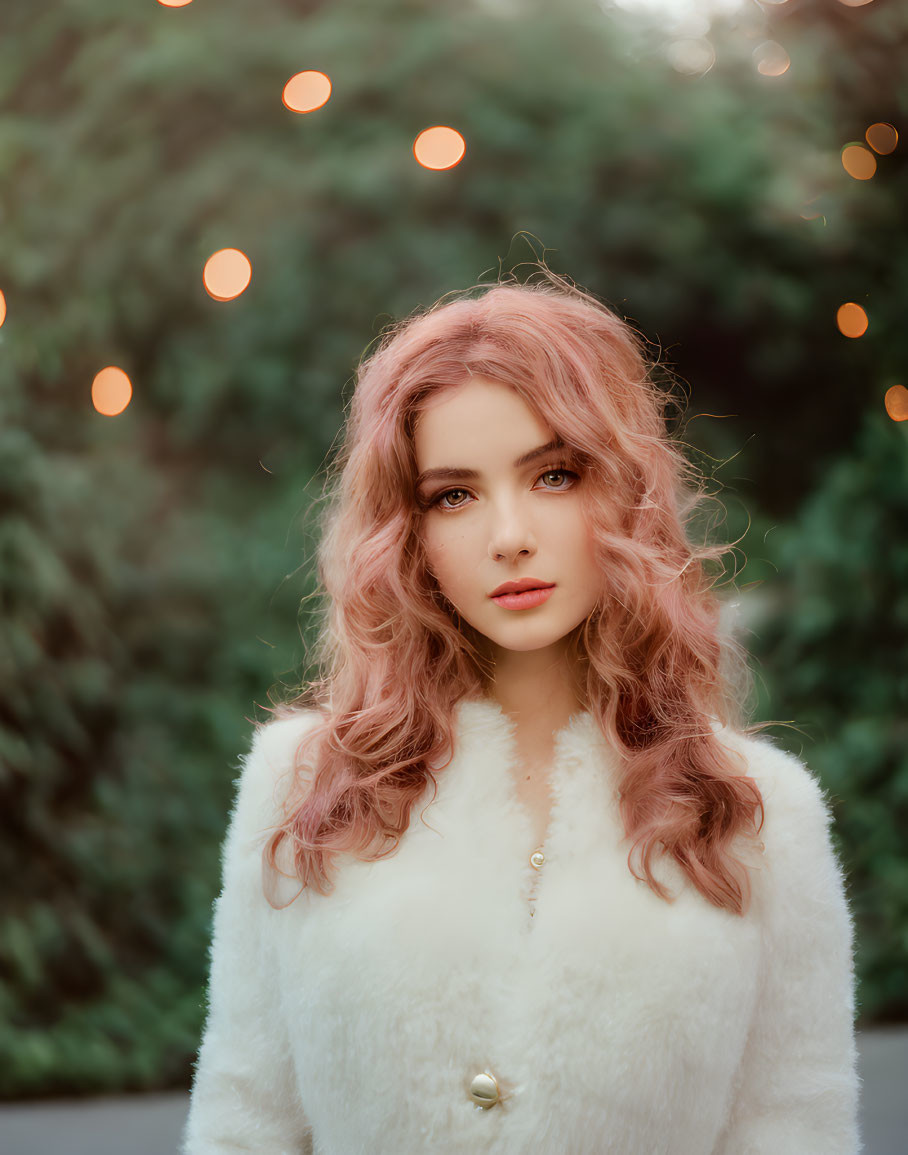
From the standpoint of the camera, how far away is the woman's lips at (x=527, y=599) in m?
1.06

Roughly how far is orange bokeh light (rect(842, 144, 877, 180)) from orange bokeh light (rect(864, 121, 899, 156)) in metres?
0.02

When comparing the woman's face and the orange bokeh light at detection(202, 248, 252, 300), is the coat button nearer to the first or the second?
the woman's face

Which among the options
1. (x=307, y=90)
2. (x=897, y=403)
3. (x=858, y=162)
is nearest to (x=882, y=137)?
(x=858, y=162)

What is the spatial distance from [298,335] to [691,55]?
1087mm

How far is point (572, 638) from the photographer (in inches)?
47.1

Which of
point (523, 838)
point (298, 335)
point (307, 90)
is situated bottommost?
point (523, 838)

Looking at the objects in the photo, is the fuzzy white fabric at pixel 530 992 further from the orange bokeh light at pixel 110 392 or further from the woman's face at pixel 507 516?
the orange bokeh light at pixel 110 392

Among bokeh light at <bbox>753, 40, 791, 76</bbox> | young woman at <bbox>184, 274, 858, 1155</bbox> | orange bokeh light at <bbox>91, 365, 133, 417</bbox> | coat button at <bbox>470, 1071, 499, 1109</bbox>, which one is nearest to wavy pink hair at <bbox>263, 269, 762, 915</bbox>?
young woman at <bbox>184, 274, 858, 1155</bbox>

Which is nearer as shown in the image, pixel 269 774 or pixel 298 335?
pixel 269 774

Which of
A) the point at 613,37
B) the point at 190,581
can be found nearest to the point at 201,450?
the point at 190,581

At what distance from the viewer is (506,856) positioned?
107 cm

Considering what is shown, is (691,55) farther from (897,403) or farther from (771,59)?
(897,403)

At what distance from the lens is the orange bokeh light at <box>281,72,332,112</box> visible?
233 centimetres

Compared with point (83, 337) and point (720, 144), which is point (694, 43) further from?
point (83, 337)
